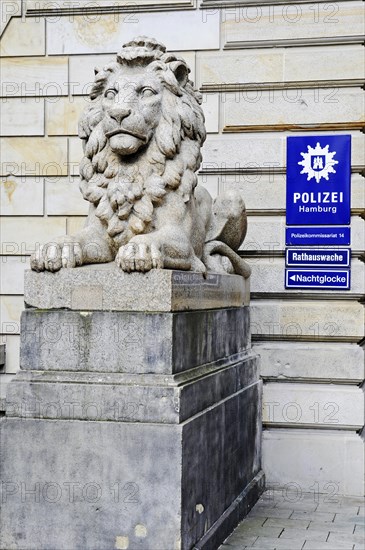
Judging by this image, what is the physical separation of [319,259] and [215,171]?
1435 mm

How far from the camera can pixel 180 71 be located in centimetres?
693

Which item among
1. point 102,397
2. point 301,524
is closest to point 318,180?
point 301,524

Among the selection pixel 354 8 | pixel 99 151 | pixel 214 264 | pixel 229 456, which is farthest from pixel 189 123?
pixel 354 8

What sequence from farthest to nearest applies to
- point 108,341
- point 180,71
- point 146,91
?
1. point 180,71
2. point 146,91
3. point 108,341

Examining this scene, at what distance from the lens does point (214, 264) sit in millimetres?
7625

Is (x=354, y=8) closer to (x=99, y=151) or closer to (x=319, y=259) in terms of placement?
(x=319, y=259)

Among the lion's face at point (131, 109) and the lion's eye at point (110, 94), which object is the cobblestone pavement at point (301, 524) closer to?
the lion's face at point (131, 109)

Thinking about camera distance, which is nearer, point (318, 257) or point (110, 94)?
point (110, 94)

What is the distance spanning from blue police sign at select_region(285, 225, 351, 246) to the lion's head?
2.61 m

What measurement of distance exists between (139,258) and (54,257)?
643mm

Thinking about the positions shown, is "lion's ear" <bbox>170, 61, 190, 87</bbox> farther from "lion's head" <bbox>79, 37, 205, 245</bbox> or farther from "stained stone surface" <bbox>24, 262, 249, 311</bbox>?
"stained stone surface" <bbox>24, 262, 249, 311</bbox>

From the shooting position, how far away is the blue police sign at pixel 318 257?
9148 mm

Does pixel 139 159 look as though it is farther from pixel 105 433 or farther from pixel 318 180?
pixel 318 180

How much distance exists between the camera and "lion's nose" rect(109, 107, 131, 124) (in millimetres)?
6508
